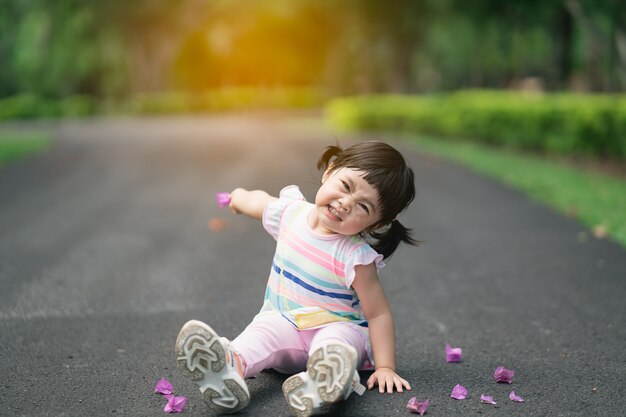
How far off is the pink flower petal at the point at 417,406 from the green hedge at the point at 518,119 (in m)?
10.9

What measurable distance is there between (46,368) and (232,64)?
82.7 m

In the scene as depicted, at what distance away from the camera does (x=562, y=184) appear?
11.8m

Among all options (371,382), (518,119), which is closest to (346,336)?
(371,382)

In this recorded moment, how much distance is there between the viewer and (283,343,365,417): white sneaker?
2.99 meters

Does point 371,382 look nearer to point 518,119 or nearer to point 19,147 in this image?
point 518,119

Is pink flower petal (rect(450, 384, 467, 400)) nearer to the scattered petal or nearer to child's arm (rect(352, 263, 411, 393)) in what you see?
child's arm (rect(352, 263, 411, 393))

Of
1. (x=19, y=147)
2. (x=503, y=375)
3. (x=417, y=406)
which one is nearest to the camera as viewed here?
(x=417, y=406)

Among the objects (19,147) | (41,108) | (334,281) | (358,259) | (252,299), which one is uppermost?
(358,259)

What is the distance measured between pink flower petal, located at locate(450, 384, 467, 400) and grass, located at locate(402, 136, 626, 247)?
447 centimetres

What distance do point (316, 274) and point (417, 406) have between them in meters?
0.68

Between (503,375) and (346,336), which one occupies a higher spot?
(346,336)

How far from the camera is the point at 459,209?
32.8 feet

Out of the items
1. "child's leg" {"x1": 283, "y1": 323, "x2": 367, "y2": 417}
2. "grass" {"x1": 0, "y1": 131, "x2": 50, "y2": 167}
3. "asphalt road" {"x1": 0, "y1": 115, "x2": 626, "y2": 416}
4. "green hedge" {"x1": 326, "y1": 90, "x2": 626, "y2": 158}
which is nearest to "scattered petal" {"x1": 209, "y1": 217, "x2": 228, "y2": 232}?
"asphalt road" {"x1": 0, "y1": 115, "x2": 626, "y2": 416}

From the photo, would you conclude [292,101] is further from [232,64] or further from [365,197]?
[365,197]
